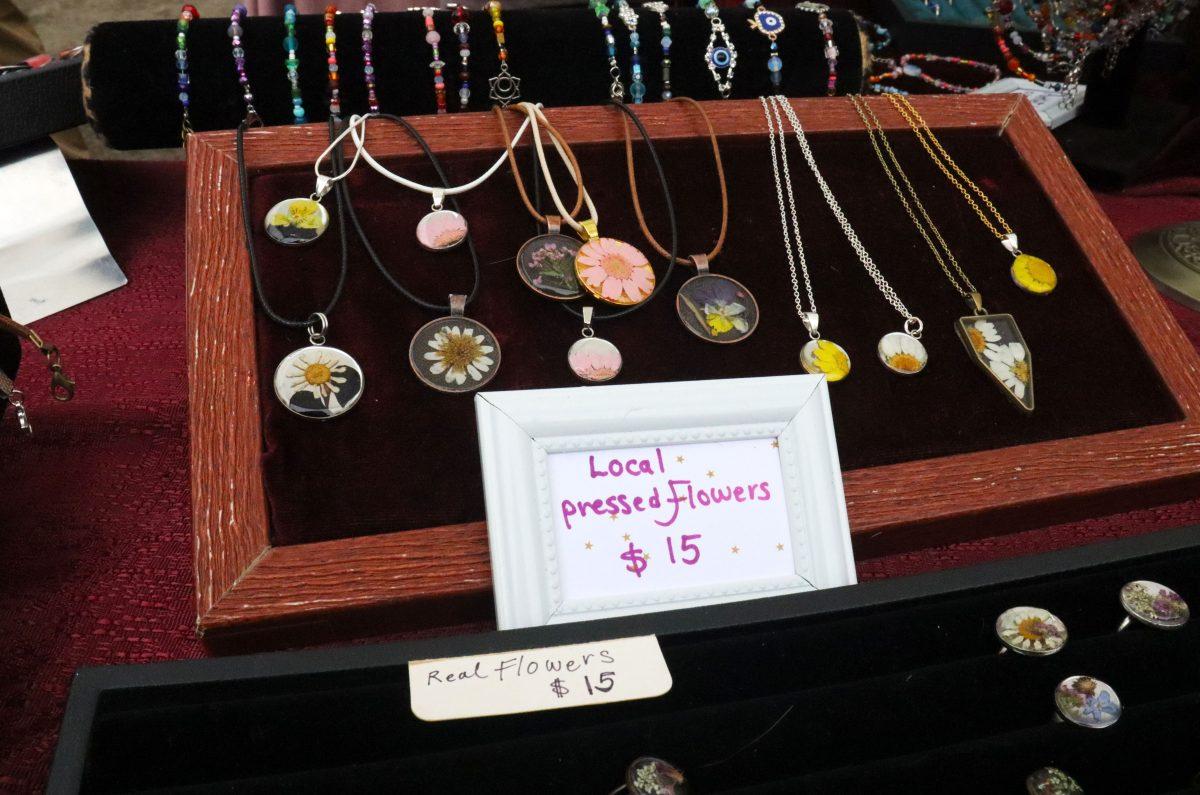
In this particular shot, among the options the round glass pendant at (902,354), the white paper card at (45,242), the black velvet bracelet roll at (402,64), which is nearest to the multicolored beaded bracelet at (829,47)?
the black velvet bracelet roll at (402,64)

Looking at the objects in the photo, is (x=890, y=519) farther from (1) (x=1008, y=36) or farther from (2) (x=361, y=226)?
(1) (x=1008, y=36)

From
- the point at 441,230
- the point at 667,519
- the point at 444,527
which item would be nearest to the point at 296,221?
the point at 441,230

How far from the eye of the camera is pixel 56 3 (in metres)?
2.48

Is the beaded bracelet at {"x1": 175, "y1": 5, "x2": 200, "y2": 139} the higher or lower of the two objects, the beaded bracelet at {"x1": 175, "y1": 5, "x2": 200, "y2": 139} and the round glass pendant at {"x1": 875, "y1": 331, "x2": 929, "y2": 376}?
the higher

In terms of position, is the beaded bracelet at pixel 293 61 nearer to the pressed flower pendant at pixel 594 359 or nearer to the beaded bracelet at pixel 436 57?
the beaded bracelet at pixel 436 57

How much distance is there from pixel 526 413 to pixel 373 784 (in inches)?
11.2

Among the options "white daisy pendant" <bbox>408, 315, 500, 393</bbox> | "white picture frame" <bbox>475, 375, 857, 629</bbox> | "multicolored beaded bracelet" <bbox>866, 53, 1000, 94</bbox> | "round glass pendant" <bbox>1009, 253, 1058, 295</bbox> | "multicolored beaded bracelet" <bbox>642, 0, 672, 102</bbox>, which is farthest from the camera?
"multicolored beaded bracelet" <bbox>866, 53, 1000, 94</bbox>

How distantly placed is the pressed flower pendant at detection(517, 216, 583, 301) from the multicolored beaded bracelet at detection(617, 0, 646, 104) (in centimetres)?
37

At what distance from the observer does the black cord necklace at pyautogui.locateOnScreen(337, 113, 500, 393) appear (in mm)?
826

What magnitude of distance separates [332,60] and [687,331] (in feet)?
1.86

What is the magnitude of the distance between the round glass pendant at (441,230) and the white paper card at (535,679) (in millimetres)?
461

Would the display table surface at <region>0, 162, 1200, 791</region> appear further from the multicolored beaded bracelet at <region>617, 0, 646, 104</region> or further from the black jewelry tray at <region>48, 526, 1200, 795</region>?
the multicolored beaded bracelet at <region>617, 0, 646, 104</region>

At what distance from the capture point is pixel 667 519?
29.0 inches

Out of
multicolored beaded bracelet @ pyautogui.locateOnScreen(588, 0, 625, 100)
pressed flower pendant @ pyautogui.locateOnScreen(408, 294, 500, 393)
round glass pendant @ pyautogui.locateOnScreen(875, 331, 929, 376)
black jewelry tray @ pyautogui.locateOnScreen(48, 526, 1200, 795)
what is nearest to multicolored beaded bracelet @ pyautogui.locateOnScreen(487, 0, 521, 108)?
multicolored beaded bracelet @ pyautogui.locateOnScreen(588, 0, 625, 100)
